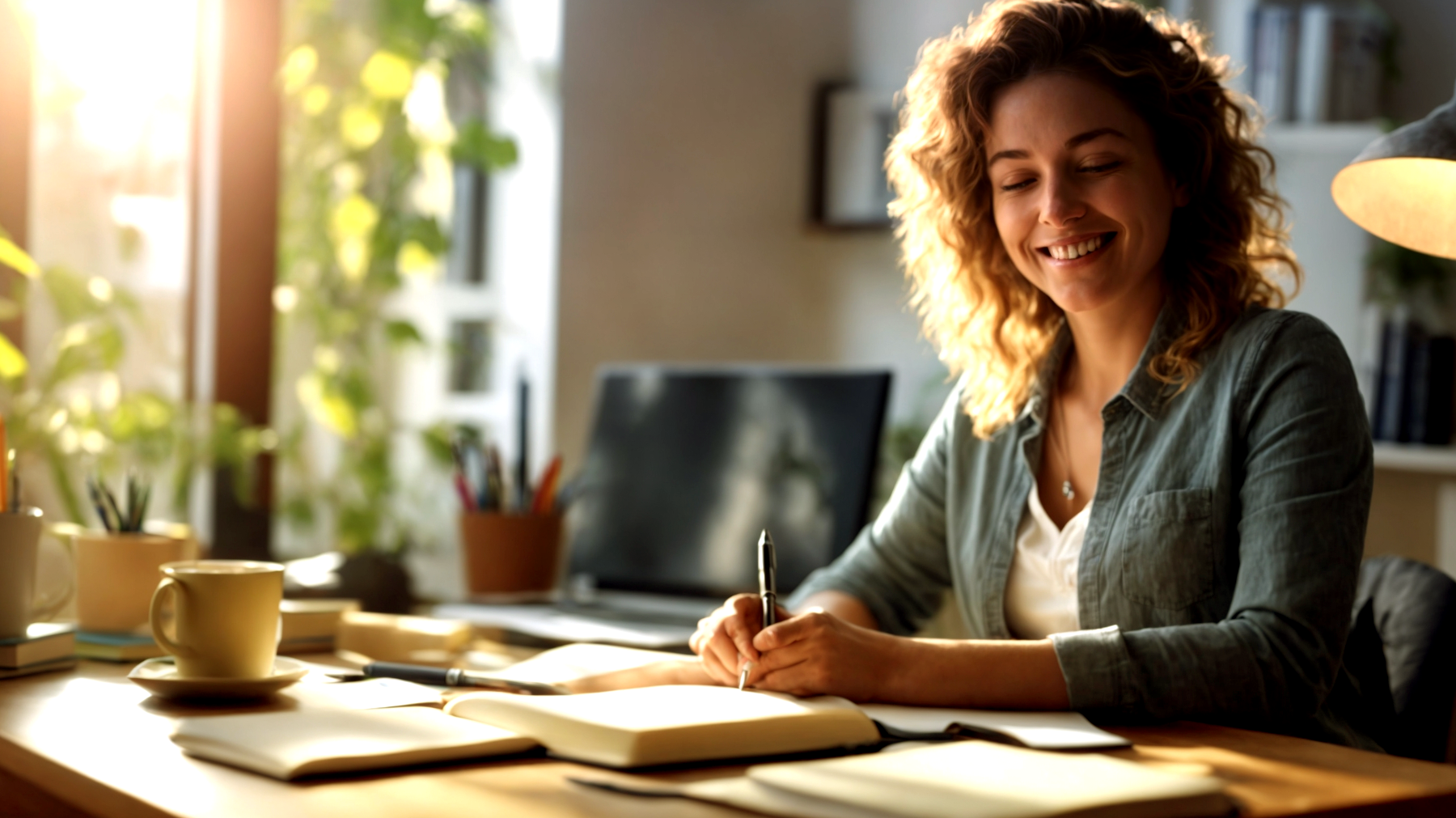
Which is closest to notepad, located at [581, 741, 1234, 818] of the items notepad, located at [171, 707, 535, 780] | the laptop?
notepad, located at [171, 707, 535, 780]

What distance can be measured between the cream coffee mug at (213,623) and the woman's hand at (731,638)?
0.35 m

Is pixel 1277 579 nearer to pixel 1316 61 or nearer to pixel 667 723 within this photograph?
pixel 667 723

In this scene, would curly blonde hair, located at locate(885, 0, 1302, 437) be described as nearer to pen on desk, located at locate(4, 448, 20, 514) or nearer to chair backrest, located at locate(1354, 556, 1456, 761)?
chair backrest, located at locate(1354, 556, 1456, 761)

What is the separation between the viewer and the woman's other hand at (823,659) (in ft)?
3.29

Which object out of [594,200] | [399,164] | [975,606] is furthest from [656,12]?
[975,606]

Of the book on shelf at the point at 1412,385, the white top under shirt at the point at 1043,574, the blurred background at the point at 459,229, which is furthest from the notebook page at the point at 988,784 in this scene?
the book on shelf at the point at 1412,385

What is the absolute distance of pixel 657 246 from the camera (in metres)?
2.60

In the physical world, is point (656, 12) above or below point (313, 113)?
above

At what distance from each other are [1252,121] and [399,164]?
1.53 meters

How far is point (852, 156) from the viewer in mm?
2738

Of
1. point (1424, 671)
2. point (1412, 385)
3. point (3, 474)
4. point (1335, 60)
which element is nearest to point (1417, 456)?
point (1412, 385)

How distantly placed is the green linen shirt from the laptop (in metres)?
0.32

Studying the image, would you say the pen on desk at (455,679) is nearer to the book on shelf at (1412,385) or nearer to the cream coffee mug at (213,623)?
the cream coffee mug at (213,623)

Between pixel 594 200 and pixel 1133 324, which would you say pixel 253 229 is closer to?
pixel 594 200
